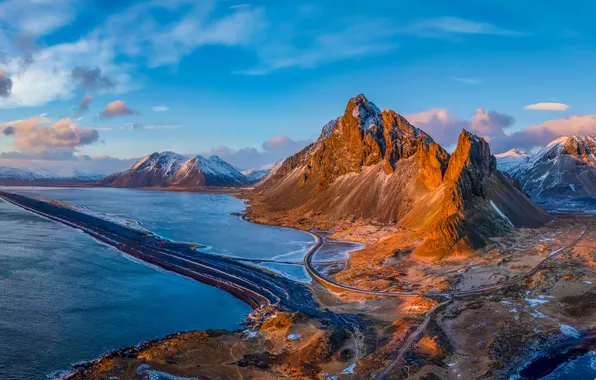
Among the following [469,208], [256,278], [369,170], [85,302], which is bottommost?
[256,278]

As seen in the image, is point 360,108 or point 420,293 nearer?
point 420,293

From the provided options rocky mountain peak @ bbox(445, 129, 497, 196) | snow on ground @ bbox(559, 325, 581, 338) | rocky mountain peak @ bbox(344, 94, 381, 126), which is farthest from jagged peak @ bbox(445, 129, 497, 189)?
rocky mountain peak @ bbox(344, 94, 381, 126)

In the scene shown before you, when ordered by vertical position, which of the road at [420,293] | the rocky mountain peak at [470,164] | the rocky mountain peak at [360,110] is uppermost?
the rocky mountain peak at [360,110]

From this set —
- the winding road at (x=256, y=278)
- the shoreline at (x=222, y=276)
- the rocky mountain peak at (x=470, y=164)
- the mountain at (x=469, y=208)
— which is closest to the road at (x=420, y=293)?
the winding road at (x=256, y=278)

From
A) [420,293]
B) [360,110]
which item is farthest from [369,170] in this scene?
[420,293]

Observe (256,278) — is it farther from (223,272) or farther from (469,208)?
(469,208)

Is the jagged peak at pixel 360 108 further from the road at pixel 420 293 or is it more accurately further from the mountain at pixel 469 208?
the road at pixel 420 293

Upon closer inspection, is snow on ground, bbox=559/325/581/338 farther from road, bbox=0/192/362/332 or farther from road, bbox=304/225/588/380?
road, bbox=0/192/362/332

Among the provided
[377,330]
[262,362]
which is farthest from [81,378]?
[377,330]
